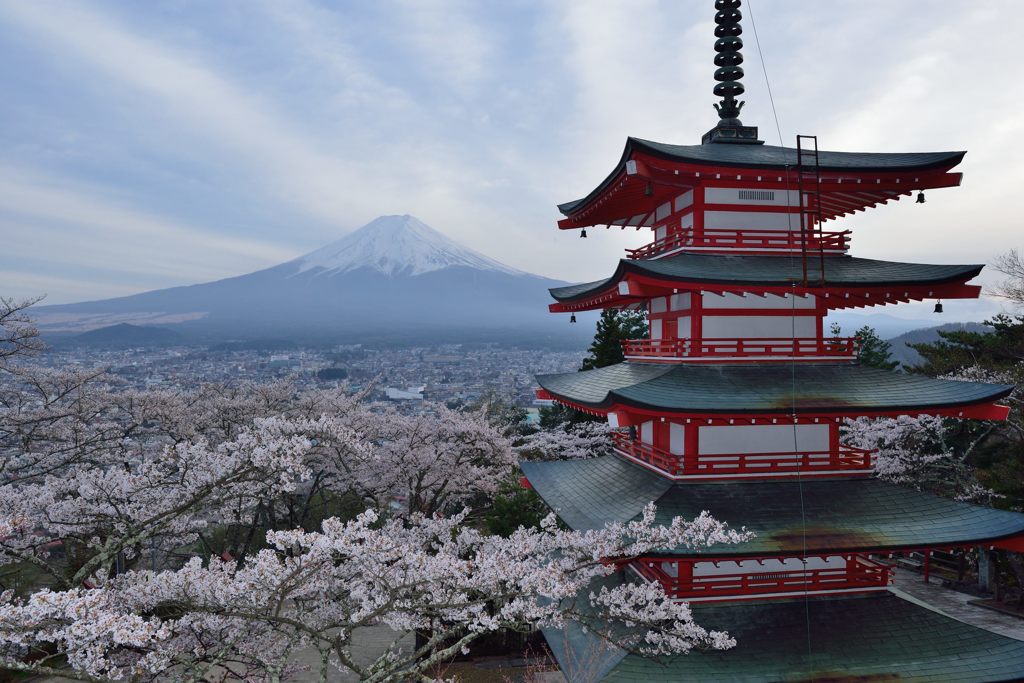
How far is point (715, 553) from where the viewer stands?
7797 mm

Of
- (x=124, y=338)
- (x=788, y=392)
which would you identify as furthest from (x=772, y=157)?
(x=124, y=338)

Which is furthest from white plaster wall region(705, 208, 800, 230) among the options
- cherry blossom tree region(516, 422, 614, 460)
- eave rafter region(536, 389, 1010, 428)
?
cherry blossom tree region(516, 422, 614, 460)

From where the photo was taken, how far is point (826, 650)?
8.00 metres

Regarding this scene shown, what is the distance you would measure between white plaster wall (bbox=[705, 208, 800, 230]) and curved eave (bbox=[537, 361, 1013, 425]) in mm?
2531

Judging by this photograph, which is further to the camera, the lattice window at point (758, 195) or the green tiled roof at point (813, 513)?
the lattice window at point (758, 195)

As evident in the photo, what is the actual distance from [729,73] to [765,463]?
7.70 metres

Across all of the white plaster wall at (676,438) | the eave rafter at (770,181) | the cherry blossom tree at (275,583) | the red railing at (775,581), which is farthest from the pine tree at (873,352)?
the cherry blossom tree at (275,583)

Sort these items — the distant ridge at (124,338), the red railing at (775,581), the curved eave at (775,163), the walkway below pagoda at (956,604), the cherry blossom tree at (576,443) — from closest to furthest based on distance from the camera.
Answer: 1. the red railing at (775,581)
2. the curved eave at (775,163)
3. the walkway below pagoda at (956,604)
4. the cherry blossom tree at (576,443)
5. the distant ridge at (124,338)

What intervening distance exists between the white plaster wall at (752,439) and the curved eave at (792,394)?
0.87m

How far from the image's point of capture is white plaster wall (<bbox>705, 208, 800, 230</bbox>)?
10219mm

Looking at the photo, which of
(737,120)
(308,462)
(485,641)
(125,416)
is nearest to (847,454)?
(737,120)

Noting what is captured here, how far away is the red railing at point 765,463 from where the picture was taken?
9375 mm

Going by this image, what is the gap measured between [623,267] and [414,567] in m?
5.38

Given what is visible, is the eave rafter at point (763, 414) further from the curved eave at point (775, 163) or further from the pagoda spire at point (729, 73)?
the pagoda spire at point (729, 73)
